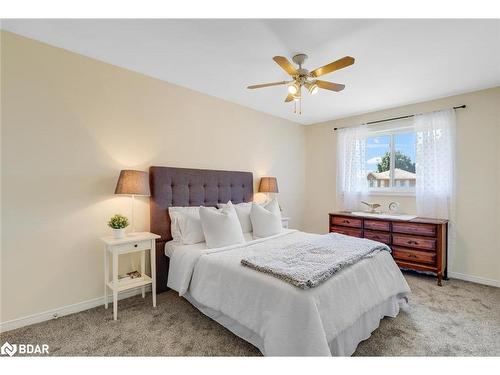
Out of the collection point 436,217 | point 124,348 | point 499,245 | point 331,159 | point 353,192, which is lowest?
point 124,348

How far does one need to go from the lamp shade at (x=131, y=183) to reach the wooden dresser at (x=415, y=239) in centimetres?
307

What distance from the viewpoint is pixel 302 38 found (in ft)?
6.85

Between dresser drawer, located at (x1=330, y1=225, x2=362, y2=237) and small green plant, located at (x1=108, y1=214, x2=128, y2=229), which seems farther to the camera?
dresser drawer, located at (x1=330, y1=225, x2=362, y2=237)

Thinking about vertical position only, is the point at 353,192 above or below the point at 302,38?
below

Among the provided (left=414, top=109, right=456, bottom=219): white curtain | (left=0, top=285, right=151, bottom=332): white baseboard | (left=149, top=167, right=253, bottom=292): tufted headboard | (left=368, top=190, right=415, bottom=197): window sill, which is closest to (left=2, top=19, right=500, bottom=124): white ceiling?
(left=414, top=109, right=456, bottom=219): white curtain

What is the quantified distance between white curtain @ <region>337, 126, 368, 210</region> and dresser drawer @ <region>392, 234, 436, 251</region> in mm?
992

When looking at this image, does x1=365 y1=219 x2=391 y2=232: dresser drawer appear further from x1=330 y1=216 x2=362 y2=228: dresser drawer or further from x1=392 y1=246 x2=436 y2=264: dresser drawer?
x1=392 y1=246 x2=436 y2=264: dresser drawer

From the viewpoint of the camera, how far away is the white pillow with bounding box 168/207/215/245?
271 cm

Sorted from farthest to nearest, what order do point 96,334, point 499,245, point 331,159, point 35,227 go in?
point 331,159, point 499,245, point 35,227, point 96,334

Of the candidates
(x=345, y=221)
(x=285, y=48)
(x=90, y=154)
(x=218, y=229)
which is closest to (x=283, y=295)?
(x=218, y=229)

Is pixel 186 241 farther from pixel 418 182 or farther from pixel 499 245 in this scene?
pixel 499 245

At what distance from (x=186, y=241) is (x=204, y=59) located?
1.89 m

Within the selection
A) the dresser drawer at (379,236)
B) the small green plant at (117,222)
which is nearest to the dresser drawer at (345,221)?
the dresser drawer at (379,236)
